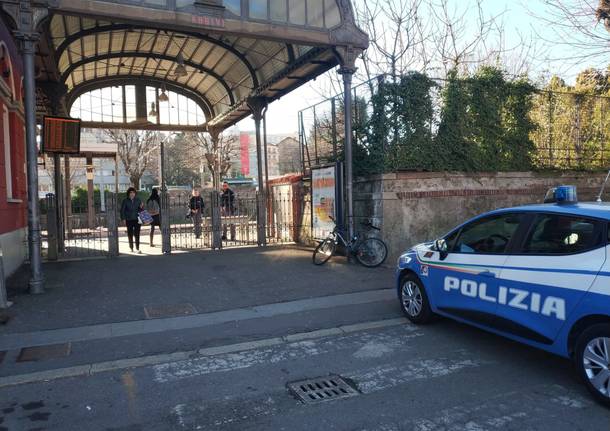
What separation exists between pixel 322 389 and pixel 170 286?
5.03m

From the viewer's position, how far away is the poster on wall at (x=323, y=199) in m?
11.1

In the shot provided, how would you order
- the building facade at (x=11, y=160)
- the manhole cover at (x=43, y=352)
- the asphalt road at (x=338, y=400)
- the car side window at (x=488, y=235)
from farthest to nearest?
the building facade at (x=11, y=160) < the manhole cover at (x=43, y=352) < the car side window at (x=488, y=235) < the asphalt road at (x=338, y=400)

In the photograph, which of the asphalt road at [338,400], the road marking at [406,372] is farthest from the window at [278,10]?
the road marking at [406,372]

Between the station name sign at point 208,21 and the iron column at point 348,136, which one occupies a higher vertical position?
the station name sign at point 208,21

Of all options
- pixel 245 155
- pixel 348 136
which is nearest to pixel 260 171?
pixel 348 136

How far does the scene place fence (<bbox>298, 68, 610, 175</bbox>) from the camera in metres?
10.8

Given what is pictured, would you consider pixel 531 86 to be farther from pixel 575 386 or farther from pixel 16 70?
pixel 16 70

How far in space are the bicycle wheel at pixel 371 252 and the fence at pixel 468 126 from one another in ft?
5.20

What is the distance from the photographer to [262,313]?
692 cm

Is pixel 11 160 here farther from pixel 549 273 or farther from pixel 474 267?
pixel 549 273

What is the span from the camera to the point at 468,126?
11.4 meters

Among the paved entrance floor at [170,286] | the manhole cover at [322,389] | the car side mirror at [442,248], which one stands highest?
the car side mirror at [442,248]

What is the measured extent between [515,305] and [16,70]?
39.3 feet

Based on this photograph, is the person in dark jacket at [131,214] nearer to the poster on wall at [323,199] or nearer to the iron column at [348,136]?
the poster on wall at [323,199]
